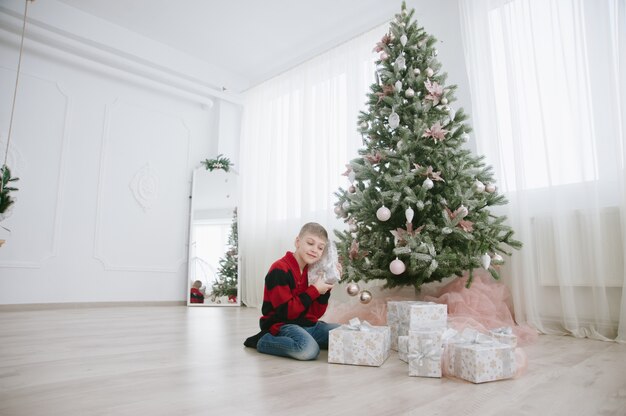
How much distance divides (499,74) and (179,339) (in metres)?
2.77

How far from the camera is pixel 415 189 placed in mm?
2322

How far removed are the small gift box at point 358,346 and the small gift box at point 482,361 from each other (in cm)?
28

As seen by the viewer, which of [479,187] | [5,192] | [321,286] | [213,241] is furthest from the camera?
[213,241]

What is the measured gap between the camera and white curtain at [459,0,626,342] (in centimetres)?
231

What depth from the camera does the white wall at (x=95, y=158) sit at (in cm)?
390

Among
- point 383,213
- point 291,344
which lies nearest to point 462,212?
point 383,213

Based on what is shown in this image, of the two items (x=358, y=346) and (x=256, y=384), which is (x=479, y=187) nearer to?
(x=358, y=346)

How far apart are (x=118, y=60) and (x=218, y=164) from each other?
1576 millimetres

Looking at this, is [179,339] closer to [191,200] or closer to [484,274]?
[484,274]

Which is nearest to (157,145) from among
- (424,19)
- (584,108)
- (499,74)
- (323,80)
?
(323,80)

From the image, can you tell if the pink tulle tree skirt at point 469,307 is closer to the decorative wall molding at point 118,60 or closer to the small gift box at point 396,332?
the small gift box at point 396,332

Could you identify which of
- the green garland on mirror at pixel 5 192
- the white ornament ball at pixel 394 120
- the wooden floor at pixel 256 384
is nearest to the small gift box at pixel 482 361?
the wooden floor at pixel 256 384

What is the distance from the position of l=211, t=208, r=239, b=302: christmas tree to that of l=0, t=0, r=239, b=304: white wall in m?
0.49

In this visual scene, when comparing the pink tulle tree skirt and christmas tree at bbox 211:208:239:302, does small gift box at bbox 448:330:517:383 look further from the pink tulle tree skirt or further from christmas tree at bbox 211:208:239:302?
christmas tree at bbox 211:208:239:302
